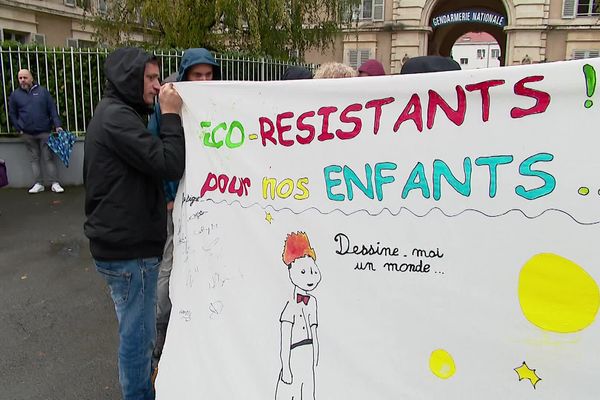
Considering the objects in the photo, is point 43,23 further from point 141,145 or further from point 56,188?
point 141,145

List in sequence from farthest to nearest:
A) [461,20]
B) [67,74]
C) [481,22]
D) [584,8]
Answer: [481,22] < [584,8] < [461,20] < [67,74]

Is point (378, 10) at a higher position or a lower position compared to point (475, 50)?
lower

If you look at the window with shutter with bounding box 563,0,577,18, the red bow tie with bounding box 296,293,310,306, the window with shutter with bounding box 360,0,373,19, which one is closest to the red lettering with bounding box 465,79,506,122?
Answer: the red bow tie with bounding box 296,293,310,306

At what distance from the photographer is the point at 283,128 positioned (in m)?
2.18

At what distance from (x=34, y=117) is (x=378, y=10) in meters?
20.6

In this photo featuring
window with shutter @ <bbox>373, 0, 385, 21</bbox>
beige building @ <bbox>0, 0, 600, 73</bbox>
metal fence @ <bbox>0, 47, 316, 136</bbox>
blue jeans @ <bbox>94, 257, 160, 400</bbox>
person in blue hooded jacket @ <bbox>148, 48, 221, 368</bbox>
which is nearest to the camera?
blue jeans @ <bbox>94, 257, 160, 400</bbox>

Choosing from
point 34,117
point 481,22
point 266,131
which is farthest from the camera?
point 481,22

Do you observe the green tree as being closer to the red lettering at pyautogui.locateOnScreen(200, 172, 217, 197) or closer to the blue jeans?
the red lettering at pyautogui.locateOnScreen(200, 172, 217, 197)

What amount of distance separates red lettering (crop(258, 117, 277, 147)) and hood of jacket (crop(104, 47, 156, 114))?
56 centimetres

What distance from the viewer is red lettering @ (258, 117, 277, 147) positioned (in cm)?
221

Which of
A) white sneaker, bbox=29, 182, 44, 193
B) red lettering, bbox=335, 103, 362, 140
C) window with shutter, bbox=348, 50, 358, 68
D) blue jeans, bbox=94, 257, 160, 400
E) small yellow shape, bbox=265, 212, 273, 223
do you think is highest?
window with shutter, bbox=348, 50, 358, 68

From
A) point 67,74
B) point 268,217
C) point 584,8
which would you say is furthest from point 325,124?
point 584,8

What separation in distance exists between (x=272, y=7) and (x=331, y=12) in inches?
116
